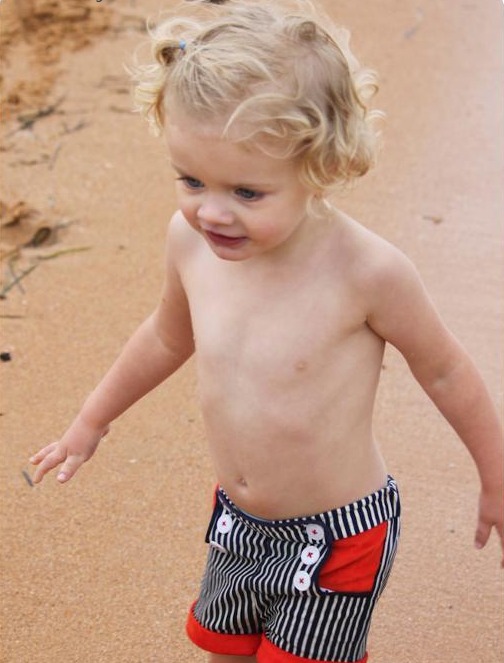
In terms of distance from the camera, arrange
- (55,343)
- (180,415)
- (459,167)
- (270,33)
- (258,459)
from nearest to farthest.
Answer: (270,33) < (258,459) < (180,415) < (55,343) < (459,167)

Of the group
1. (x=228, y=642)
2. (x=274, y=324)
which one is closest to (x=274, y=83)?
(x=274, y=324)

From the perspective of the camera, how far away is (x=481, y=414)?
2.38m

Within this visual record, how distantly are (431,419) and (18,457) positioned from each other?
1.15m

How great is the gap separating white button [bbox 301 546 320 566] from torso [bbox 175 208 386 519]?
0.07m

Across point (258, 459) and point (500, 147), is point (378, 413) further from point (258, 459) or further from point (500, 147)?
point (500, 147)

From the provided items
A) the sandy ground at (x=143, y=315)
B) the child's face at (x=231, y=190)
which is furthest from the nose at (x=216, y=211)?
the sandy ground at (x=143, y=315)

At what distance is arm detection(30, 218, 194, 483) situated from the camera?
258 centimetres

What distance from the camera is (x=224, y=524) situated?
2.47m

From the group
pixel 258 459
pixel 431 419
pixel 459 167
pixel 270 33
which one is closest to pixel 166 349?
pixel 258 459

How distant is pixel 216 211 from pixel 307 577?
0.69 m

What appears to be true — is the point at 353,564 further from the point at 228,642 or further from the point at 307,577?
the point at 228,642

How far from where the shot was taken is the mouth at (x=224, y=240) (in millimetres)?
2156

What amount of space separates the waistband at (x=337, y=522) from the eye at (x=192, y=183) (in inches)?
25.7

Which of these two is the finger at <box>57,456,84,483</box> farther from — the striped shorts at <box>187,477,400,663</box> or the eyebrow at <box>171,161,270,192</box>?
the eyebrow at <box>171,161,270,192</box>
